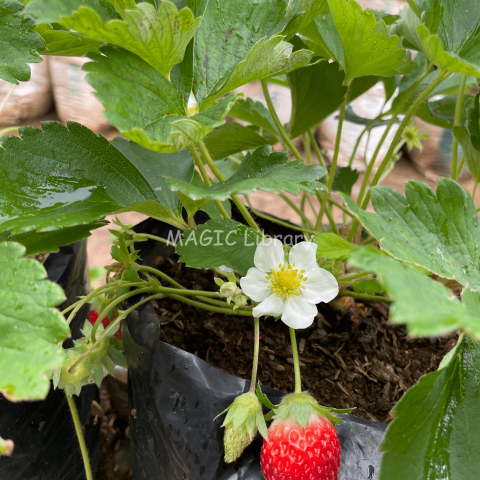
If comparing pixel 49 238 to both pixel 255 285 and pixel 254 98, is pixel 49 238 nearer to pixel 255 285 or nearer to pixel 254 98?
pixel 255 285

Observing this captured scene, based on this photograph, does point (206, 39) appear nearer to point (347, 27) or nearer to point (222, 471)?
point (347, 27)

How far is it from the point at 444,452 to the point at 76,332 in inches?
23.0

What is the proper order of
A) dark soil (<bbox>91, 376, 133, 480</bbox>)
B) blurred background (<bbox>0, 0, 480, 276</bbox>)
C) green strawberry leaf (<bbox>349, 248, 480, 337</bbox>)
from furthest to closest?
blurred background (<bbox>0, 0, 480, 276</bbox>) < dark soil (<bbox>91, 376, 133, 480</bbox>) < green strawberry leaf (<bbox>349, 248, 480, 337</bbox>)

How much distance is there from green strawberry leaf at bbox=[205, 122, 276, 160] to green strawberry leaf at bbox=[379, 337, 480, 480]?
353 millimetres

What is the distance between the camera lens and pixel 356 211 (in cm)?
29

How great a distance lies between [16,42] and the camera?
0.38 metres

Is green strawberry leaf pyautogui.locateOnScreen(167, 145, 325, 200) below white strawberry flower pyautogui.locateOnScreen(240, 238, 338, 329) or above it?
above

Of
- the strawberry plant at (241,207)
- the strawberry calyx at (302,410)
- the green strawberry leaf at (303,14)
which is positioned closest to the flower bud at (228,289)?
the strawberry plant at (241,207)

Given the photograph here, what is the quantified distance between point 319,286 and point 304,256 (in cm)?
3

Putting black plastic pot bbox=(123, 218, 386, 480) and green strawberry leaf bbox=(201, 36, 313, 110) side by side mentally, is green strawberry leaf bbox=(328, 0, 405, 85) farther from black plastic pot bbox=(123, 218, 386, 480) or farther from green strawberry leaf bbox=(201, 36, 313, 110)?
black plastic pot bbox=(123, 218, 386, 480)

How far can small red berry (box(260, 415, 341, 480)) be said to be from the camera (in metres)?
0.37

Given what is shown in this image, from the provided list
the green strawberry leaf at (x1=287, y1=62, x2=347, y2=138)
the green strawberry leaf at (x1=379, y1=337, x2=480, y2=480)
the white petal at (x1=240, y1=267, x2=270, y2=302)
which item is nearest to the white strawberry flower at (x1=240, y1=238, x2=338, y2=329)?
the white petal at (x1=240, y1=267, x2=270, y2=302)

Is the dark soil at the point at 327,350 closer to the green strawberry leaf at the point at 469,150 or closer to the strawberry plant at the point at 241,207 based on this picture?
the strawberry plant at the point at 241,207

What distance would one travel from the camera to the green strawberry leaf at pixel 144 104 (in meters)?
0.29
